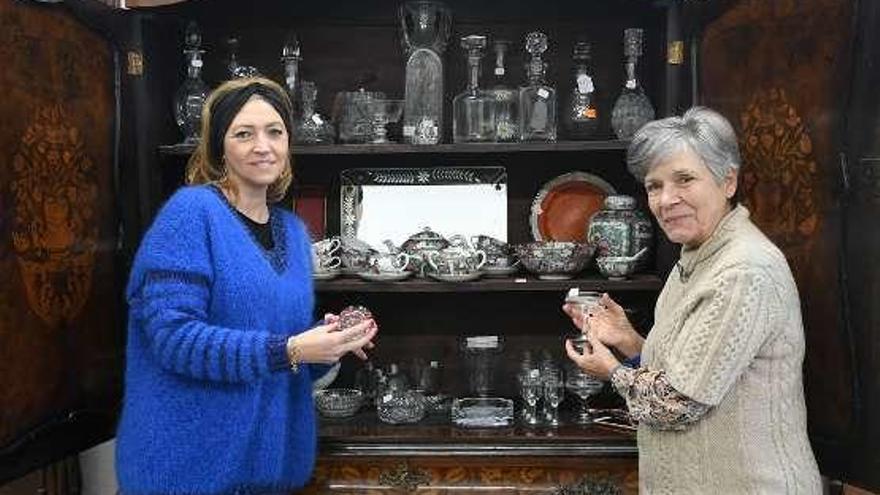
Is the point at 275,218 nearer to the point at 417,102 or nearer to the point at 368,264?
the point at 368,264

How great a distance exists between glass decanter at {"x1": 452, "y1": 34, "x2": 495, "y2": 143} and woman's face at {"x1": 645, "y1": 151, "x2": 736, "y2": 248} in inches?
27.4

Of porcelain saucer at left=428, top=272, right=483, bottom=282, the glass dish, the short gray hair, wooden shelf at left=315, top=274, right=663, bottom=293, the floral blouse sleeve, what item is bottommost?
the glass dish

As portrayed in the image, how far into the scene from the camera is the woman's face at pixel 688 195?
4.72 ft

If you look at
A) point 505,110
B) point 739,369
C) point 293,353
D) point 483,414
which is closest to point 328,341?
point 293,353

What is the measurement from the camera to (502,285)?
6.57 feet

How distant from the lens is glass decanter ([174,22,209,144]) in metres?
2.12

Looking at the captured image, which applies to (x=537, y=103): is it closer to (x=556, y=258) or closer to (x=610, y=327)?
(x=556, y=258)

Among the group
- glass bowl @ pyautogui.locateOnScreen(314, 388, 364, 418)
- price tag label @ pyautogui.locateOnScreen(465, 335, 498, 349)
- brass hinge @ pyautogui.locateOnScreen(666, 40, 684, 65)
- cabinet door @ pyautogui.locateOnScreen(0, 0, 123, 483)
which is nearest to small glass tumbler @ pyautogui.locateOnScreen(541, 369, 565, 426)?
price tag label @ pyautogui.locateOnScreen(465, 335, 498, 349)

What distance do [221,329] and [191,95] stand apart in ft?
2.85

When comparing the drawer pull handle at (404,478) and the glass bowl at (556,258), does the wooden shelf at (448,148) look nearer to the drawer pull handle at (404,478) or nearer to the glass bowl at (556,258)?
the glass bowl at (556,258)

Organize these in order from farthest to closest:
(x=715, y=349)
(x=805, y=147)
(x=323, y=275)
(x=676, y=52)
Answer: (x=323, y=275)
(x=676, y=52)
(x=805, y=147)
(x=715, y=349)

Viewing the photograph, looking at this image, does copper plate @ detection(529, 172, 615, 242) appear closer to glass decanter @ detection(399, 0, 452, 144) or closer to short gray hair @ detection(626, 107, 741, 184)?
glass decanter @ detection(399, 0, 452, 144)

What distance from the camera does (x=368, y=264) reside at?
206 cm

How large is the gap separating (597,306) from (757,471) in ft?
1.68
